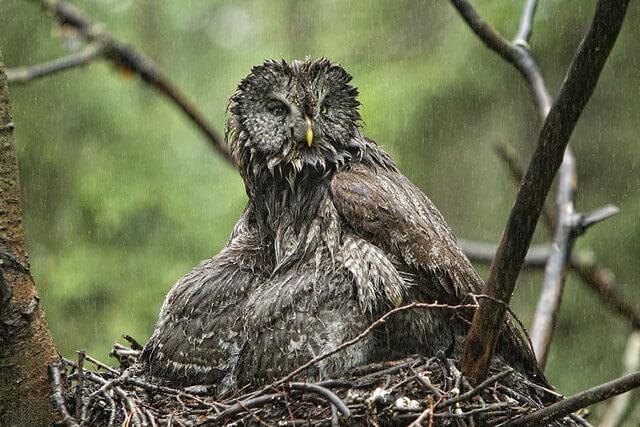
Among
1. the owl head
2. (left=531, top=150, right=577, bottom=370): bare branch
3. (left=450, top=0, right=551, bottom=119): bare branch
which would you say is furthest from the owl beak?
(left=531, top=150, right=577, bottom=370): bare branch

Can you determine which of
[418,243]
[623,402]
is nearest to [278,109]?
[418,243]

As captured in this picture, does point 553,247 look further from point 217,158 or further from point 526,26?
point 217,158

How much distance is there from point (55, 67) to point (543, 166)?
3.10 m

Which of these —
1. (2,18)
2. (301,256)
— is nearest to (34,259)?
→ (2,18)

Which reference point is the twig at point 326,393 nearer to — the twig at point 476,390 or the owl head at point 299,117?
the twig at point 476,390

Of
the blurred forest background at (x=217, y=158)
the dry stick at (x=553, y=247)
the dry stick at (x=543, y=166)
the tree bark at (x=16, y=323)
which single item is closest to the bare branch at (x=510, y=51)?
the dry stick at (x=553, y=247)

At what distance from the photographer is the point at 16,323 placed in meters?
2.98

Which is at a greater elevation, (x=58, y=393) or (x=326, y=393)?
(x=58, y=393)

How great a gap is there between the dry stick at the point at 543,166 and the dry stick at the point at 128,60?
2.48 meters

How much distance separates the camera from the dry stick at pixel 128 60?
→ 5.22 m

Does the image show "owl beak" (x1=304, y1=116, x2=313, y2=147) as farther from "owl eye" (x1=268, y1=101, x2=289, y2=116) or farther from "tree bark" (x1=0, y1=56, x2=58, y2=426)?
"tree bark" (x1=0, y1=56, x2=58, y2=426)

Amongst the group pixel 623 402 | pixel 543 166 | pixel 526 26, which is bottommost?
pixel 623 402

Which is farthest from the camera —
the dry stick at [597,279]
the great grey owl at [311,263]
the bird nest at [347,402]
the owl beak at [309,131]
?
the dry stick at [597,279]

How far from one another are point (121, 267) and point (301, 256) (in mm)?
3862
